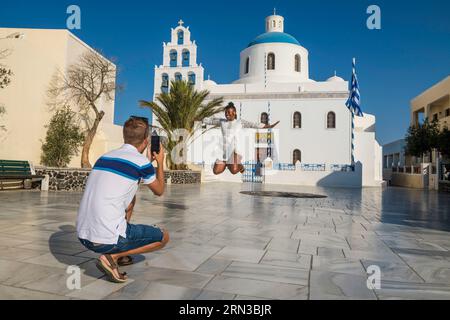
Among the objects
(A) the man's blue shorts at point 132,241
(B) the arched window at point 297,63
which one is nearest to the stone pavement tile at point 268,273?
(A) the man's blue shorts at point 132,241

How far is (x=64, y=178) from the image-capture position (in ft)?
39.0

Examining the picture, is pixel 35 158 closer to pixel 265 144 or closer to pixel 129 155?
pixel 129 155

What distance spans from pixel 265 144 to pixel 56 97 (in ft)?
65.1

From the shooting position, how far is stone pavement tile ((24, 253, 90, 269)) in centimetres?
342

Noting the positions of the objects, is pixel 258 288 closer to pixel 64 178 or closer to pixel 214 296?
pixel 214 296

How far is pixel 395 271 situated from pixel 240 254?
1.58 meters

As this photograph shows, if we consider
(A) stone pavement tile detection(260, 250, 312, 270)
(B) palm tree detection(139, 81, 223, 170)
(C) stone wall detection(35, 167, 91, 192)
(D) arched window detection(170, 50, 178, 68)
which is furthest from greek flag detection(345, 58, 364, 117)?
(A) stone pavement tile detection(260, 250, 312, 270)

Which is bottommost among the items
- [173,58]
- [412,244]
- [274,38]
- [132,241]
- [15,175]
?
[412,244]

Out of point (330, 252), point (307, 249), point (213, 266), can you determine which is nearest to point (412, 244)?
point (330, 252)

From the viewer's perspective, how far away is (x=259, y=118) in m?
32.6

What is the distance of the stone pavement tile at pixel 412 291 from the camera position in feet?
9.15
